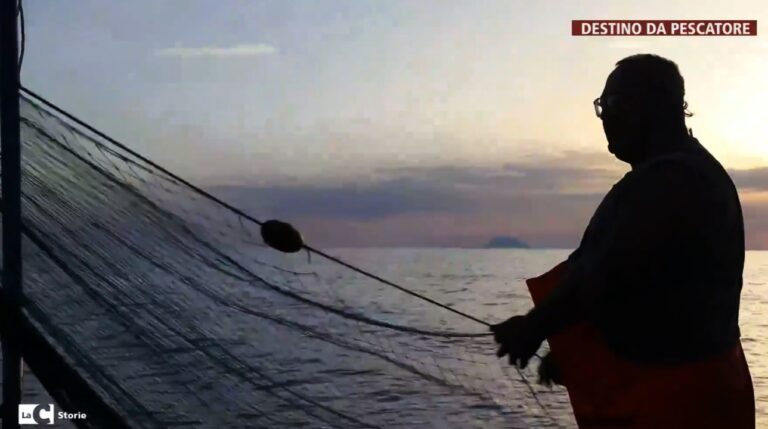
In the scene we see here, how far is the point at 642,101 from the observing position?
1.99 meters

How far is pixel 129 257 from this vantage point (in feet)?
10.9

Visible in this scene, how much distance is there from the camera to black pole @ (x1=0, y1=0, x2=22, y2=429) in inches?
117

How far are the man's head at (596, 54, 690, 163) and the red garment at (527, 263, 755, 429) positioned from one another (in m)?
0.45

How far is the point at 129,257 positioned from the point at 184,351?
16.3 inches

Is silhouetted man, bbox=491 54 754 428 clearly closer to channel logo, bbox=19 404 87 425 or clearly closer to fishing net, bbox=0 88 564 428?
fishing net, bbox=0 88 564 428

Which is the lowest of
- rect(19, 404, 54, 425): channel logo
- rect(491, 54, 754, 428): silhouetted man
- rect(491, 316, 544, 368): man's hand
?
rect(19, 404, 54, 425): channel logo

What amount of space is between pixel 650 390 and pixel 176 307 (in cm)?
196

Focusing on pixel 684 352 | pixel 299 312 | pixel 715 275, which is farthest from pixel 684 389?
pixel 299 312

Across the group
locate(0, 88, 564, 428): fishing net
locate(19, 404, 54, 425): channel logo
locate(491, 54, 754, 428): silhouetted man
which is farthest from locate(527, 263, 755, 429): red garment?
locate(19, 404, 54, 425): channel logo

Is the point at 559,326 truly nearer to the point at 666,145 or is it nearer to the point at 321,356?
the point at 666,145

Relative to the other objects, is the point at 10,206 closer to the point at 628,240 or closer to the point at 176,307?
the point at 176,307

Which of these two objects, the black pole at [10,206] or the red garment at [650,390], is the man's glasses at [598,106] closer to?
the red garment at [650,390]

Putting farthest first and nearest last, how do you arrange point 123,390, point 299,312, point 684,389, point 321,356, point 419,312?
point 419,312
point 321,356
point 299,312
point 123,390
point 684,389

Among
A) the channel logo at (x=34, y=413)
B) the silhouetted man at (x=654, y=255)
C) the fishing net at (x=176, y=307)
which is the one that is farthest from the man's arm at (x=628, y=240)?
the channel logo at (x=34, y=413)
